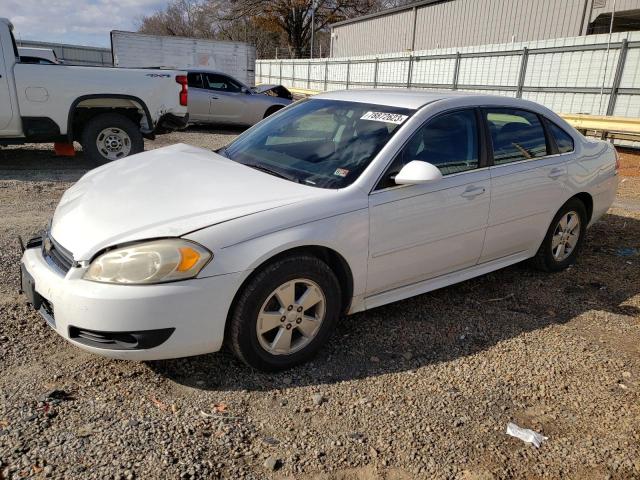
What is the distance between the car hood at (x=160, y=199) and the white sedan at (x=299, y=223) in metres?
0.01

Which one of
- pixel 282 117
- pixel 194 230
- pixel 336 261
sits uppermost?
pixel 282 117

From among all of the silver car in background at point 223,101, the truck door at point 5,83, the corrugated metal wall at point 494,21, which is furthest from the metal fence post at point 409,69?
the truck door at point 5,83

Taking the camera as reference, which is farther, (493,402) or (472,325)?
(472,325)

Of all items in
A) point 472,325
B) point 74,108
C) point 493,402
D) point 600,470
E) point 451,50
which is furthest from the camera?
point 451,50

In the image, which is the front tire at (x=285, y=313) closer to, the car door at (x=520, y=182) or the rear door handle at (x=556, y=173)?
the car door at (x=520, y=182)

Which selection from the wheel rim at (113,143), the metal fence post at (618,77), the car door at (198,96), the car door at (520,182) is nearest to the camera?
the car door at (520,182)

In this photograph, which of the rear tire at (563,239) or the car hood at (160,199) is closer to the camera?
the car hood at (160,199)

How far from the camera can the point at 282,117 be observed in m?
4.28

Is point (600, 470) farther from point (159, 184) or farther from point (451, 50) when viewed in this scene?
point (451, 50)

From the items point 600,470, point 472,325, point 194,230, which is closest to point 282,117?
point 194,230

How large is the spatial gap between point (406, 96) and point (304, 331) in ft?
6.42

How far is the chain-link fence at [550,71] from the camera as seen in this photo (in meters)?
12.0

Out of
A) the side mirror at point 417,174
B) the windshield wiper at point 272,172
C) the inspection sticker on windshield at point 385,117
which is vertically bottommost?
the windshield wiper at point 272,172

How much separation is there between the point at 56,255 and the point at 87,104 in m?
5.90
